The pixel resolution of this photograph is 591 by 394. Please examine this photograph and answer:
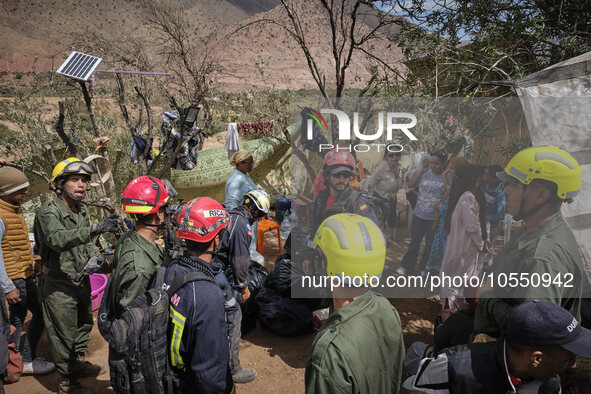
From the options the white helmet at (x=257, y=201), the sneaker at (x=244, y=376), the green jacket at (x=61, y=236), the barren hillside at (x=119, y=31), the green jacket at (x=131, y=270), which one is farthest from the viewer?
the barren hillside at (x=119, y=31)

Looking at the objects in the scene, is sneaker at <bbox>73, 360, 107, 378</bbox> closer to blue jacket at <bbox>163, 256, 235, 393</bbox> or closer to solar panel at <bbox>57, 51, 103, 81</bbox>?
blue jacket at <bbox>163, 256, 235, 393</bbox>

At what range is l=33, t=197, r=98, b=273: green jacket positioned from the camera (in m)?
2.97

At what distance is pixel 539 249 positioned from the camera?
6.58 ft

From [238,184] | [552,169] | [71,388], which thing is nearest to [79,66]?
[238,184]

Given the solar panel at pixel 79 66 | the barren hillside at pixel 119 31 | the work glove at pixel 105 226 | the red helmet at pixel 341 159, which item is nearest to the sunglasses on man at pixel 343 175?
the red helmet at pixel 341 159

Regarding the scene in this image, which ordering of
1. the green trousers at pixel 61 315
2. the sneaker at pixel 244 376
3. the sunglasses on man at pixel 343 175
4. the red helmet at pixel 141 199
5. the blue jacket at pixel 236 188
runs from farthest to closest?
the blue jacket at pixel 236 188 → the sunglasses on man at pixel 343 175 → the sneaker at pixel 244 376 → the green trousers at pixel 61 315 → the red helmet at pixel 141 199

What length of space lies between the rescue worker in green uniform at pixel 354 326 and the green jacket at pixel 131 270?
1.29 meters

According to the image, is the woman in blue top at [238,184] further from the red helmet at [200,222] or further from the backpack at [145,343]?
the backpack at [145,343]

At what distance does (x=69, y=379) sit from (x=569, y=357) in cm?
387

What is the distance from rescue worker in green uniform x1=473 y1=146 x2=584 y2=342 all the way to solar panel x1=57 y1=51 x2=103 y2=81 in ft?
14.9

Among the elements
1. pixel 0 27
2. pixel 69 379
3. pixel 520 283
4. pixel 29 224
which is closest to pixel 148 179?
pixel 69 379

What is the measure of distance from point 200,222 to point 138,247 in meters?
0.60

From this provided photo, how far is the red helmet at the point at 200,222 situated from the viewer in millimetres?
2189

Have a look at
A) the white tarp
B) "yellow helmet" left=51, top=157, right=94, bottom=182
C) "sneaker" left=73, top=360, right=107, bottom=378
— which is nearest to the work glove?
"yellow helmet" left=51, top=157, right=94, bottom=182
